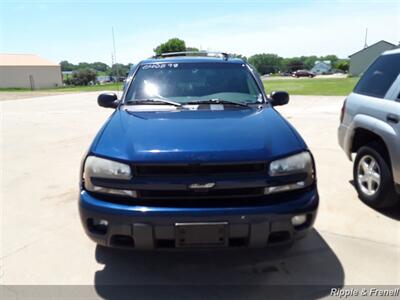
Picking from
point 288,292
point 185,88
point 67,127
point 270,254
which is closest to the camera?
point 288,292

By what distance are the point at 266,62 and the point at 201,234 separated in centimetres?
12775

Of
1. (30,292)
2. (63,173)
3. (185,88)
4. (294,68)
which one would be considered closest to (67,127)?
(63,173)

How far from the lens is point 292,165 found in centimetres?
244

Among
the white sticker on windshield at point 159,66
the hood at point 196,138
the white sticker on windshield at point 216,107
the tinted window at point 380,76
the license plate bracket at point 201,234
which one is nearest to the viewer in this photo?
the license plate bracket at point 201,234

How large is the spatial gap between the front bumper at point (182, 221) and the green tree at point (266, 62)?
11224 cm

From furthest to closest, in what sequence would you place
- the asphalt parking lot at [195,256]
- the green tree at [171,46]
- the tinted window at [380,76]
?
the green tree at [171,46] → the tinted window at [380,76] → the asphalt parking lot at [195,256]

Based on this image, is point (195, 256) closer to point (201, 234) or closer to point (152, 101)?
point (201, 234)

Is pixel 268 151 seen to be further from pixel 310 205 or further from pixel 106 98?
pixel 106 98

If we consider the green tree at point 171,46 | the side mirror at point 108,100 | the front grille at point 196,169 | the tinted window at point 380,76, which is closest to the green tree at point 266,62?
the green tree at point 171,46

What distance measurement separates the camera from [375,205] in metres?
3.86

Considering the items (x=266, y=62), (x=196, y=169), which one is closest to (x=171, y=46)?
(x=196, y=169)

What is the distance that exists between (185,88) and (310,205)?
6.04ft

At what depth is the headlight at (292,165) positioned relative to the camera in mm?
2387

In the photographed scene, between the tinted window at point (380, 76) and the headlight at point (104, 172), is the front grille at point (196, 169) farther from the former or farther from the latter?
the tinted window at point (380, 76)
